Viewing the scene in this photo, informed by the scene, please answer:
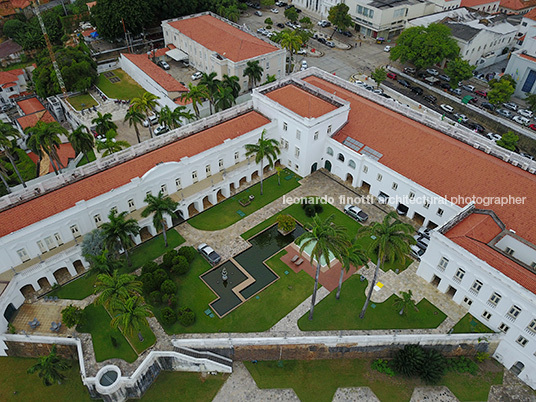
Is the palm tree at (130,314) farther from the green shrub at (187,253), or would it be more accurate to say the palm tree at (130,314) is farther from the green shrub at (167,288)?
the green shrub at (187,253)

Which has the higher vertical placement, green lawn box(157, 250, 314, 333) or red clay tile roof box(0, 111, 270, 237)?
red clay tile roof box(0, 111, 270, 237)

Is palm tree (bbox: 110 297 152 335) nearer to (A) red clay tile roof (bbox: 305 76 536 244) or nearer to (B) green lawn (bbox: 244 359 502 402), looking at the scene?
(B) green lawn (bbox: 244 359 502 402)

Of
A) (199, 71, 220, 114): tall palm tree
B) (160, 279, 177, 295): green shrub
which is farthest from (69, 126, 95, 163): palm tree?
(160, 279, 177, 295): green shrub

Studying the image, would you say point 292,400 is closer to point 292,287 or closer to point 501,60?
point 292,287

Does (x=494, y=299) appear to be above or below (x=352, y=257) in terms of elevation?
below

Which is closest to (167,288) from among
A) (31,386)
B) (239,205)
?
(31,386)

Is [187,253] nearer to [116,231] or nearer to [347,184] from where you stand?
[116,231]
